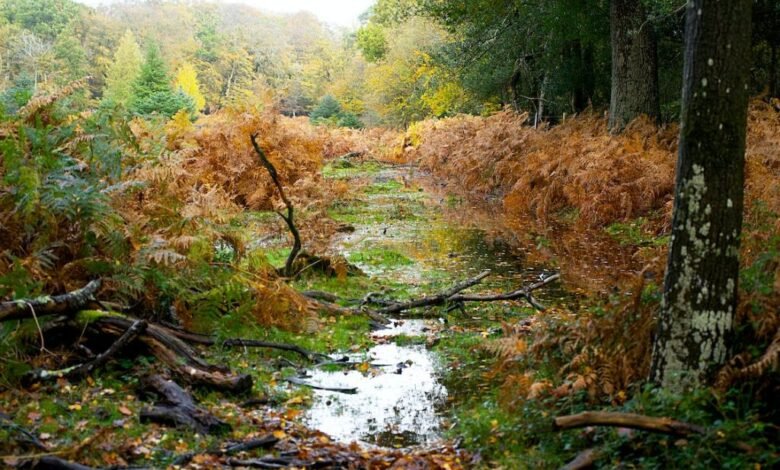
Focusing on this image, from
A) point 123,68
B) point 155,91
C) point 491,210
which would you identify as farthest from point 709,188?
point 123,68

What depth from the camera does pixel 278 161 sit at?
60.7 feet

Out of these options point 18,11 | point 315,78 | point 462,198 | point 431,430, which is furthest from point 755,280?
point 18,11

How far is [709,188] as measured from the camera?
14.8ft

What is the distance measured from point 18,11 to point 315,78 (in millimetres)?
43391

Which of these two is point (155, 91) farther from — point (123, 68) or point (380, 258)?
point (380, 258)

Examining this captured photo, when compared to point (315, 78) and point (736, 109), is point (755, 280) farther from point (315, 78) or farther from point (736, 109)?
point (315, 78)

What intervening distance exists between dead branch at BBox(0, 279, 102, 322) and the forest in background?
0.14 metres

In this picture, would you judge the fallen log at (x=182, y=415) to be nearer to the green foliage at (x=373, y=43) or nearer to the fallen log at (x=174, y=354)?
the fallen log at (x=174, y=354)

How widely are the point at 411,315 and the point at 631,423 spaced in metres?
4.95

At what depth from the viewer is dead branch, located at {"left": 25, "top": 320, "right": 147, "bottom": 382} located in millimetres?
5531

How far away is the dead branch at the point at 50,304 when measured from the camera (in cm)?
533

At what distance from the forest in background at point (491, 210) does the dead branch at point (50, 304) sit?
140 mm

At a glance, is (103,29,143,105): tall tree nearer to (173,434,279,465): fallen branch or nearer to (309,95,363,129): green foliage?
(309,95,363,129): green foliage

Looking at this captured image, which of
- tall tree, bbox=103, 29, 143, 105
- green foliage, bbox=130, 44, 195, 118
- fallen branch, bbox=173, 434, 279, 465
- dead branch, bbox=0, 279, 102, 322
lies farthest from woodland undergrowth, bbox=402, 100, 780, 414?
tall tree, bbox=103, 29, 143, 105
